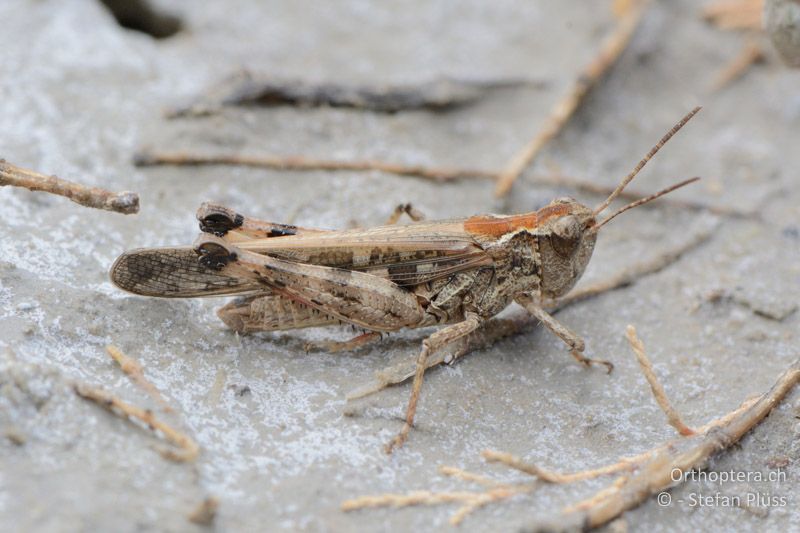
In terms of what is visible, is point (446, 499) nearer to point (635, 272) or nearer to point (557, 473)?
point (557, 473)

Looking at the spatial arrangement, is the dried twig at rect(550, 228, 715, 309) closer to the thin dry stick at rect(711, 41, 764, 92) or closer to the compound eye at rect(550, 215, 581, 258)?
the compound eye at rect(550, 215, 581, 258)

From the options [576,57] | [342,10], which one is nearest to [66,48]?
[342,10]

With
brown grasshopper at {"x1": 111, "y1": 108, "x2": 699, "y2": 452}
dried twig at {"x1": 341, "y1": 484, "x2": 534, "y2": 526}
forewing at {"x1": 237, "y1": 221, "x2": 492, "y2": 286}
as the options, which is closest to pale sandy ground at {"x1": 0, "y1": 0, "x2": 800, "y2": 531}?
dried twig at {"x1": 341, "y1": 484, "x2": 534, "y2": 526}

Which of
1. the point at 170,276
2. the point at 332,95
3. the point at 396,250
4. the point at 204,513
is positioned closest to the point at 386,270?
the point at 396,250

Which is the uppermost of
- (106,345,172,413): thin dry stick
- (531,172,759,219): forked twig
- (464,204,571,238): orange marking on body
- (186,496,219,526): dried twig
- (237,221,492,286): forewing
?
(531,172,759,219): forked twig

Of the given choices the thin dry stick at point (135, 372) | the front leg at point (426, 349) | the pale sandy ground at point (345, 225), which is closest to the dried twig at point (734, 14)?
the pale sandy ground at point (345, 225)

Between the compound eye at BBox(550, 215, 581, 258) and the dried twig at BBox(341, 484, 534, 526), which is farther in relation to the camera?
the compound eye at BBox(550, 215, 581, 258)

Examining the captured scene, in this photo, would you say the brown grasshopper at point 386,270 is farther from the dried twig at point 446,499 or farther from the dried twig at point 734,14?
the dried twig at point 734,14

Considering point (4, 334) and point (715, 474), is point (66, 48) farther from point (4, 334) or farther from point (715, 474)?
point (715, 474)
